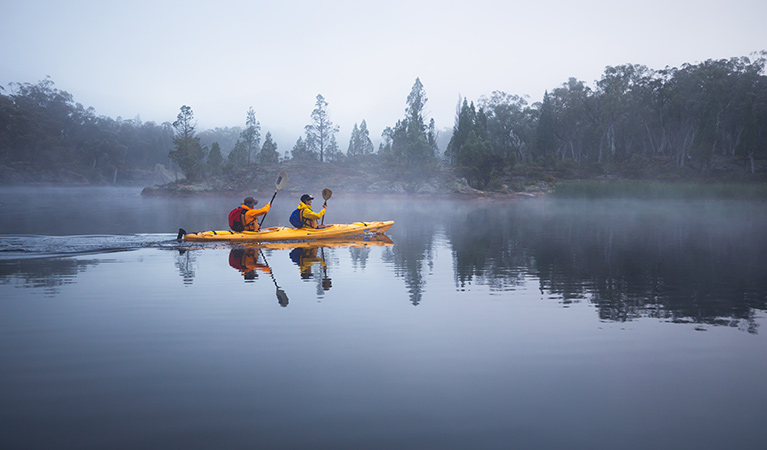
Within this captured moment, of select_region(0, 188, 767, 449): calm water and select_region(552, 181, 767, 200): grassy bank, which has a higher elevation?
select_region(552, 181, 767, 200): grassy bank

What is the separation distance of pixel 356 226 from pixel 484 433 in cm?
1486

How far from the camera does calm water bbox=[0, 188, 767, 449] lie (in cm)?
427

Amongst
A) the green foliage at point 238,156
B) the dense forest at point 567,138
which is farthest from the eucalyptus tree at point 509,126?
the green foliage at point 238,156

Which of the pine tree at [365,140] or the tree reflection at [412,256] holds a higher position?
the pine tree at [365,140]

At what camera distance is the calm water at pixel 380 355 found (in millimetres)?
4270

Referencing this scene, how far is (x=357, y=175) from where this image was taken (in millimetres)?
69750

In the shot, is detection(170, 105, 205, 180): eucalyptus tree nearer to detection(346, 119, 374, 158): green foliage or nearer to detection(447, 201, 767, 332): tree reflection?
detection(346, 119, 374, 158): green foliage

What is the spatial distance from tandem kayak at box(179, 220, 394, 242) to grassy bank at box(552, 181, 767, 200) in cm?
3630

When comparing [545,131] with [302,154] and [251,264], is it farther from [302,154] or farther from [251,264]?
[251,264]

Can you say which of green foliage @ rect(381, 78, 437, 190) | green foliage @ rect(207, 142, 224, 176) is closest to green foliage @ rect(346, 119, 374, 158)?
green foliage @ rect(381, 78, 437, 190)

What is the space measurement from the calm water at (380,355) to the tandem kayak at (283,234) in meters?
3.29

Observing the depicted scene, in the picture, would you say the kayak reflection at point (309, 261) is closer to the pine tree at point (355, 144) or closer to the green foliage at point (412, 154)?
the green foliage at point (412, 154)

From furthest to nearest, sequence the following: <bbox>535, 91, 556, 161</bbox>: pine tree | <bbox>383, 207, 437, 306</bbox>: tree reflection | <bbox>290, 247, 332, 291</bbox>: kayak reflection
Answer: <bbox>535, 91, 556, 161</bbox>: pine tree → <bbox>290, 247, 332, 291</bbox>: kayak reflection → <bbox>383, 207, 437, 306</bbox>: tree reflection

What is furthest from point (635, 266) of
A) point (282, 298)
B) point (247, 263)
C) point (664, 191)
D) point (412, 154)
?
point (412, 154)
